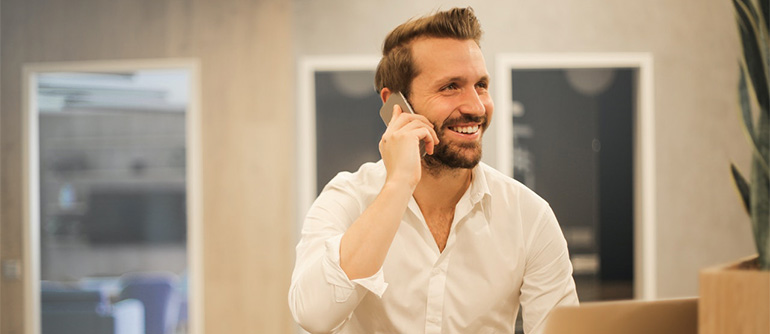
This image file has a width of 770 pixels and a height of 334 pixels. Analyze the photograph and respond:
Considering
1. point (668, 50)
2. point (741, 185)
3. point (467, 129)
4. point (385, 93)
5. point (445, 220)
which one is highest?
point (668, 50)

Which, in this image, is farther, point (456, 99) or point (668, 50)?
point (668, 50)

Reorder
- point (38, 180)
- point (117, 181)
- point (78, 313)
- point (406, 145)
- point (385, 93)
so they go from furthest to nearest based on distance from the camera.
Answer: point (117, 181) → point (78, 313) → point (38, 180) → point (385, 93) → point (406, 145)

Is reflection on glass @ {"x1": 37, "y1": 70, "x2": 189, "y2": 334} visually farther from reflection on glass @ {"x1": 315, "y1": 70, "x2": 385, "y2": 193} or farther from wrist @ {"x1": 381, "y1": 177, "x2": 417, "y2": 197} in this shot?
wrist @ {"x1": 381, "y1": 177, "x2": 417, "y2": 197}

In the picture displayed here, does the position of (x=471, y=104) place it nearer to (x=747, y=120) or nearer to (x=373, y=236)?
(x=373, y=236)

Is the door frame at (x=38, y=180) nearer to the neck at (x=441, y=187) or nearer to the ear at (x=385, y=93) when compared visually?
the ear at (x=385, y=93)

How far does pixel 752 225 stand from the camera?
1.88ft

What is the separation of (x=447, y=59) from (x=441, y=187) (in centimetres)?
29

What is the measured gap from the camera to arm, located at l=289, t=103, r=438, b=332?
45.5 inches

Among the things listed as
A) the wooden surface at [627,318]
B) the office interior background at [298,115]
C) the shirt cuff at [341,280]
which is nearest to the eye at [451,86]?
the shirt cuff at [341,280]

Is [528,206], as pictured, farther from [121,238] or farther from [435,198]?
[121,238]

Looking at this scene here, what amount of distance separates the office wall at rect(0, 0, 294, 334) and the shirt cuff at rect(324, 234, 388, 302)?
2890 mm

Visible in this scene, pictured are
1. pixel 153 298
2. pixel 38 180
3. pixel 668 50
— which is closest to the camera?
pixel 668 50

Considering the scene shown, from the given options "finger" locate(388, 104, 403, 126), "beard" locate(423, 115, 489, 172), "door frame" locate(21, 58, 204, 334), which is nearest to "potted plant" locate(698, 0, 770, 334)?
"beard" locate(423, 115, 489, 172)

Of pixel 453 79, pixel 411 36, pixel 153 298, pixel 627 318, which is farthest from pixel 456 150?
pixel 153 298
